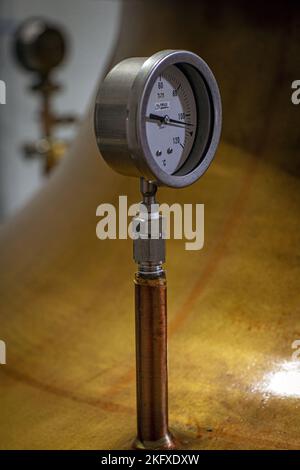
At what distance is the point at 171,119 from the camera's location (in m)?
0.88

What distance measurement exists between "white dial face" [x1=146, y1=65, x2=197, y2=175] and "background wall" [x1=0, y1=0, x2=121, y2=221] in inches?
112

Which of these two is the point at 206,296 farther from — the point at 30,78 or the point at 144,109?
the point at 30,78

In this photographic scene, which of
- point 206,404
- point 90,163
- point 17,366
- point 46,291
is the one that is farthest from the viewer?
point 90,163

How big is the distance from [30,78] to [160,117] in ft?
10.3

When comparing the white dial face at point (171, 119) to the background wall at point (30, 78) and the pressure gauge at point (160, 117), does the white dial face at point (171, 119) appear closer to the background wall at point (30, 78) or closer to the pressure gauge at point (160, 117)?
the pressure gauge at point (160, 117)

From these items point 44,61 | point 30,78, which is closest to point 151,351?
point 44,61

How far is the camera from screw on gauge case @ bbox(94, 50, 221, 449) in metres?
0.83

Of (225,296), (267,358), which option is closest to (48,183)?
(225,296)

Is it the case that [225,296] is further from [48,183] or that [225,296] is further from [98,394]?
[48,183]

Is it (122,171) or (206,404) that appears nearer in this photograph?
(122,171)

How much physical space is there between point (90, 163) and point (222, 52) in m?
0.40

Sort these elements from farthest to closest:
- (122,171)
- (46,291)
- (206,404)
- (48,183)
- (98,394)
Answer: (48,183) < (46,291) < (98,394) < (206,404) < (122,171)

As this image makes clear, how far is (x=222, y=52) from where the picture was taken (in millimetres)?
1307

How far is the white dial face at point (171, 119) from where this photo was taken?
2.80 ft
